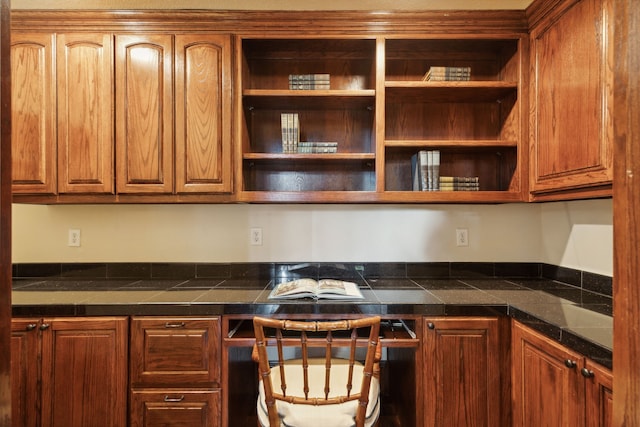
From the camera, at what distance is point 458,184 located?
185 cm

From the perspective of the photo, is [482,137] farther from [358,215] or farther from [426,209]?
[358,215]

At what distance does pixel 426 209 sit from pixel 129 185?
5.64ft

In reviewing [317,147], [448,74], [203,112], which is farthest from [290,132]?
[448,74]

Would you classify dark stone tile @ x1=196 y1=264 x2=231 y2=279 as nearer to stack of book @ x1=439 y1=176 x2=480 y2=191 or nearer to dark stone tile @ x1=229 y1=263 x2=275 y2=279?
dark stone tile @ x1=229 y1=263 x2=275 y2=279

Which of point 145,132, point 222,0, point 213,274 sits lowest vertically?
point 213,274

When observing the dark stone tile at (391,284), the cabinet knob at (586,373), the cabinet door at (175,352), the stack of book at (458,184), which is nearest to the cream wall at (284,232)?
the dark stone tile at (391,284)

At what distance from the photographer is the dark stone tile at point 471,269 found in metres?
2.06

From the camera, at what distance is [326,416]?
116cm

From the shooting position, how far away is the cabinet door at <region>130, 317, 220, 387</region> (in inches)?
56.9

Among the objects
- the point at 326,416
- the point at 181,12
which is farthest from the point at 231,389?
the point at 181,12

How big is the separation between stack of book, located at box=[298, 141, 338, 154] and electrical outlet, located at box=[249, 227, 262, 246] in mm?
587

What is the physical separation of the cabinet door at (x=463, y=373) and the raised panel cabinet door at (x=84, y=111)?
71.0 inches

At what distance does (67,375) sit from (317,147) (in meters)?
1.58

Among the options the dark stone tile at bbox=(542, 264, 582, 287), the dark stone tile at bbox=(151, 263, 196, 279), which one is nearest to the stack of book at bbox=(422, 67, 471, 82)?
the dark stone tile at bbox=(542, 264, 582, 287)
